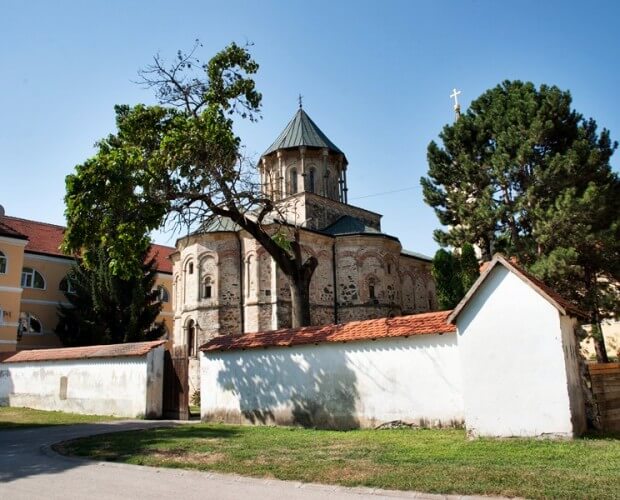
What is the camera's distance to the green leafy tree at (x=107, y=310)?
2708 cm

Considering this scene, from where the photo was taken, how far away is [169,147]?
45.8ft

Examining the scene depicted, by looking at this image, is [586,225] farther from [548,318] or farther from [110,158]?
[110,158]

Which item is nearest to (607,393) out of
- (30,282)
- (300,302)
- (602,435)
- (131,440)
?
(602,435)

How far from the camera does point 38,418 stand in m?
16.6

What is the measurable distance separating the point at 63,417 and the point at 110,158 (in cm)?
897

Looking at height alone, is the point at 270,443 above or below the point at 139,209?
below

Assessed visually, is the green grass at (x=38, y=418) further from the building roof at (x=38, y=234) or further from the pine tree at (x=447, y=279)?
the building roof at (x=38, y=234)

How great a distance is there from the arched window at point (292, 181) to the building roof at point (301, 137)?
140 cm

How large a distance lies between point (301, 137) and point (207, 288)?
10.4 meters

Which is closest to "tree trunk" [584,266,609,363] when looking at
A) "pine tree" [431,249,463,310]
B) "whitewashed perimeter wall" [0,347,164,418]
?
"pine tree" [431,249,463,310]

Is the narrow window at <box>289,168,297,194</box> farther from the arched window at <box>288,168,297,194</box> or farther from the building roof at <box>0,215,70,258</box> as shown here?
the building roof at <box>0,215,70,258</box>

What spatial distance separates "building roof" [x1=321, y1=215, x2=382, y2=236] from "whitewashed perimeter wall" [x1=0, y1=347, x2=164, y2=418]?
41.5ft

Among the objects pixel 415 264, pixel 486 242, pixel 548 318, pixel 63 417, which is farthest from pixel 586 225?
pixel 63 417

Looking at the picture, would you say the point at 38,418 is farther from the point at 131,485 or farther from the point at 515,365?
the point at 515,365
